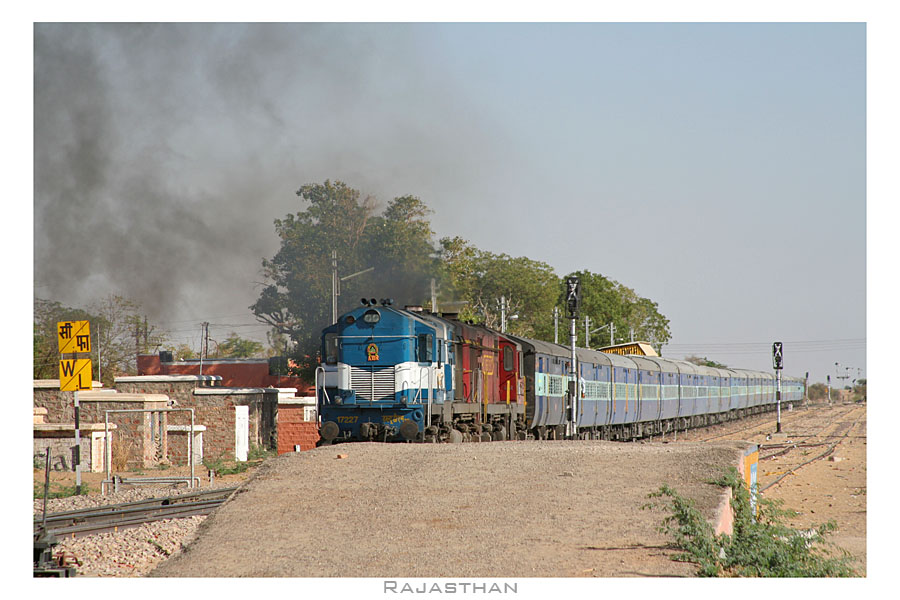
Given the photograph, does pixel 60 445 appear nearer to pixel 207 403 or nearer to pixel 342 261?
pixel 207 403

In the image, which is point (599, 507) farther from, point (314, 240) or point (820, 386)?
point (820, 386)

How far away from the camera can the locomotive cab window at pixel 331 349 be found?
22.0 m

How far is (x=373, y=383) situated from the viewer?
69.6 ft

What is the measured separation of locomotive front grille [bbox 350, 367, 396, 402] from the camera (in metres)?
21.0

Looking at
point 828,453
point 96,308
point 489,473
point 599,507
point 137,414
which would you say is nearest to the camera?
point 599,507

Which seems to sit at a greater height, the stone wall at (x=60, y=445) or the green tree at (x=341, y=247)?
the green tree at (x=341, y=247)

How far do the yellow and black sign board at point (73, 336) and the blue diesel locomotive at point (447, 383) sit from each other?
4897mm

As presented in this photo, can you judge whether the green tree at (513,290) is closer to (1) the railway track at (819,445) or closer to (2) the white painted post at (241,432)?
(1) the railway track at (819,445)

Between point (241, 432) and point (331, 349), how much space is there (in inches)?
517

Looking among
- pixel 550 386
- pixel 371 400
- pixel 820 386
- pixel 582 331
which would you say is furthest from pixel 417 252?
pixel 820 386

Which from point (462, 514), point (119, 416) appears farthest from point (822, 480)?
point (119, 416)

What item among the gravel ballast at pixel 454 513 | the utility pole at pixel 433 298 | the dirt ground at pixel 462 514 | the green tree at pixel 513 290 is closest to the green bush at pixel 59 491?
the gravel ballast at pixel 454 513

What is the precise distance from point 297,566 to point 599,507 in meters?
4.61
